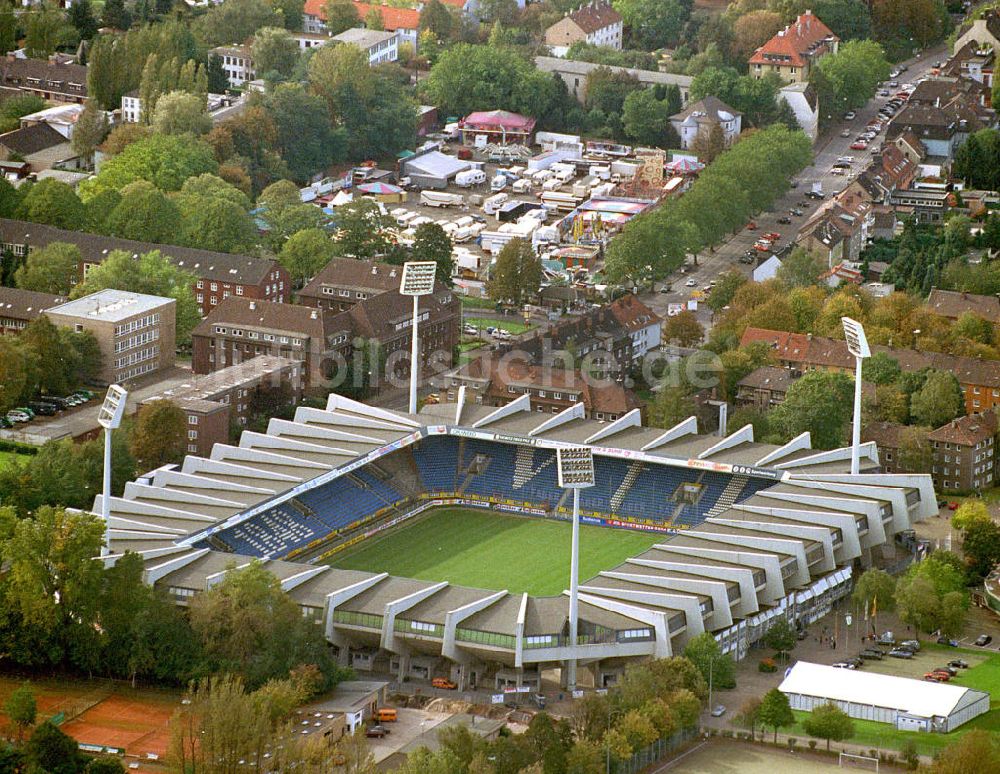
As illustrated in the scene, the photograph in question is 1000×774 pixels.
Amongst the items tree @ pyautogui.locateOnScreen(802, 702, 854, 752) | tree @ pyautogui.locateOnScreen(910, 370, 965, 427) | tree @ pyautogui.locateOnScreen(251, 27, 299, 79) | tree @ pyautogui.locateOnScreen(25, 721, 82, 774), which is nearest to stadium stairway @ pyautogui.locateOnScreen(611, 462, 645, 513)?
tree @ pyautogui.locateOnScreen(910, 370, 965, 427)

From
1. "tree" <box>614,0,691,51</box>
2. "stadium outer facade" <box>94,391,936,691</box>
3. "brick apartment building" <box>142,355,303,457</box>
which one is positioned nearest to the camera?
"stadium outer facade" <box>94,391,936,691</box>

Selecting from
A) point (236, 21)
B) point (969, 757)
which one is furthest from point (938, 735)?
point (236, 21)

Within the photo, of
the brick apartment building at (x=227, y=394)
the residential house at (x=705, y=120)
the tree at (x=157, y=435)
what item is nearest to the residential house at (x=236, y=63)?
the residential house at (x=705, y=120)

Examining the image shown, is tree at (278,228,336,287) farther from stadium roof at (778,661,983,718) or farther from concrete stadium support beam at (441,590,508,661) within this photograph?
stadium roof at (778,661,983,718)

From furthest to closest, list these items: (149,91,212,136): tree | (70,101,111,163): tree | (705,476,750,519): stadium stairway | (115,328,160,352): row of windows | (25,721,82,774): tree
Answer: (70,101,111,163): tree → (149,91,212,136): tree → (115,328,160,352): row of windows → (705,476,750,519): stadium stairway → (25,721,82,774): tree

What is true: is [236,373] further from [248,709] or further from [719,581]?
[248,709]

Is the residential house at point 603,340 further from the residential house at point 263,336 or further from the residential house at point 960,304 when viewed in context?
the residential house at point 960,304
